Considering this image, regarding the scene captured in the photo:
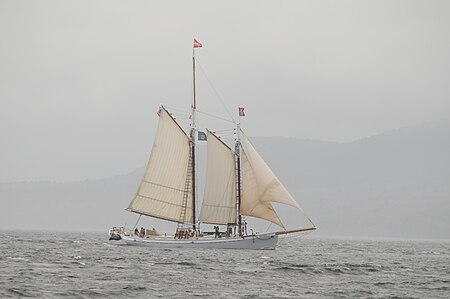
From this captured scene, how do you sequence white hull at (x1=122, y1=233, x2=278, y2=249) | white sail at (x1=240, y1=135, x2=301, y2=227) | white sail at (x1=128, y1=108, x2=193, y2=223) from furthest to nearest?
white sail at (x1=128, y1=108, x2=193, y2=223) → white hull at (x1=122, y1=233, x2=278, y2=249) → white sail at (x1=240, y1=135, x2=301, y2=227)

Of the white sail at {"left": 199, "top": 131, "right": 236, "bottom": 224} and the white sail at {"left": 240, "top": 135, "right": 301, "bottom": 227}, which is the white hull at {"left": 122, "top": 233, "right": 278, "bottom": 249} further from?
the white sail at {"left": 240, "top": 135, "right": 301, "bottom": 227}

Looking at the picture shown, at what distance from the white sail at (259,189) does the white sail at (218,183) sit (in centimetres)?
244

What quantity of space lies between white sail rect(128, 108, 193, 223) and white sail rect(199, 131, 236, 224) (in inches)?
102

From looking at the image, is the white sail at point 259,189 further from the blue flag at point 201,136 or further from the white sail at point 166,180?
the white sail at point 166,180

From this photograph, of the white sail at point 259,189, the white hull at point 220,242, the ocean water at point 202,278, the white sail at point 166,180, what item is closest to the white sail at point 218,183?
the white sail at point 259,189

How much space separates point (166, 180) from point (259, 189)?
10.7 meters

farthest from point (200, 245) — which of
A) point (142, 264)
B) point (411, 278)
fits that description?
point (411, 278)

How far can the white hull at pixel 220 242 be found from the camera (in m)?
82.9

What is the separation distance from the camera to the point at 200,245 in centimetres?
8388

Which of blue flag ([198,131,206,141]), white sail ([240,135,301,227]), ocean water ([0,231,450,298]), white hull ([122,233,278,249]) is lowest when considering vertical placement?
ocean water ([0,231,450,298])

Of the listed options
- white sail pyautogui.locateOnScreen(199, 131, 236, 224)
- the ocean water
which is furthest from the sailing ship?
the ocean water

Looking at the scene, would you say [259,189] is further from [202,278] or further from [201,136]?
[202,278]

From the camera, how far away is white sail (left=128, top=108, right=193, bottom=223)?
8488 centimetres

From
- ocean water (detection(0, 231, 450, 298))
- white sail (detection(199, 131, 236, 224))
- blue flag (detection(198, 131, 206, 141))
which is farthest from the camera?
blue flag (detection(198, 131, 206, 141))
